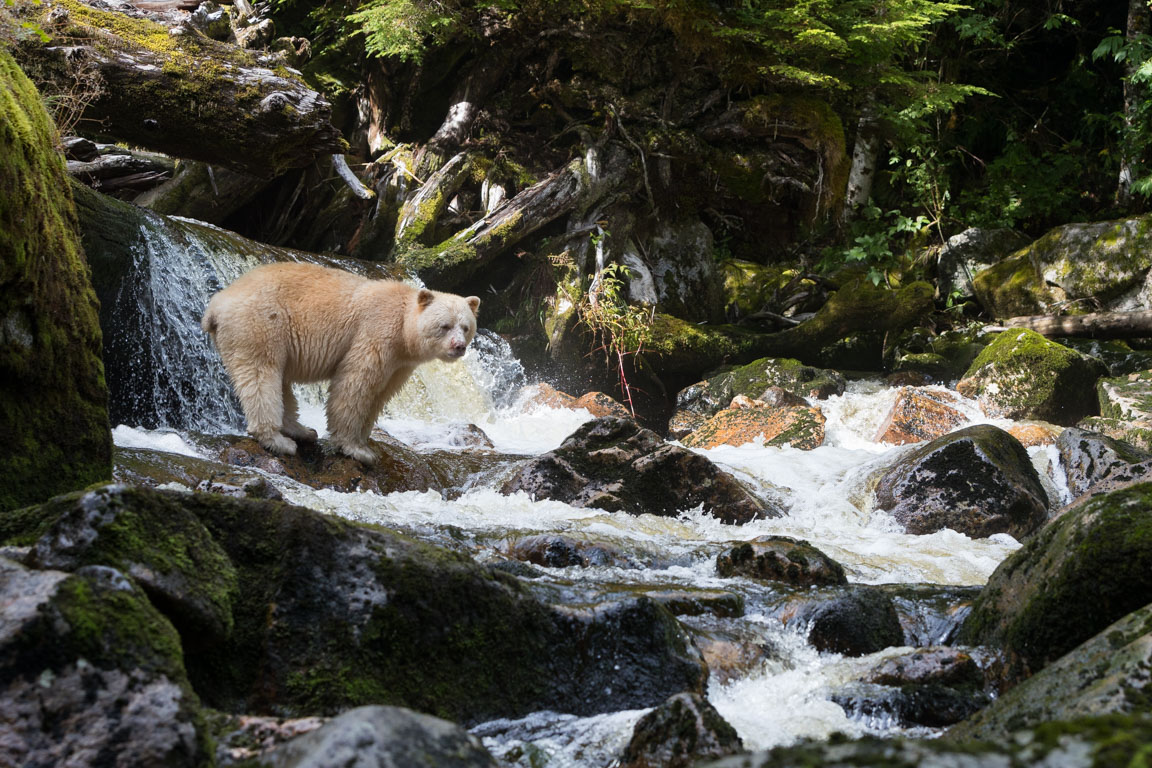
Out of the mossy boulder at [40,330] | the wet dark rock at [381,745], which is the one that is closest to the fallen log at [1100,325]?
the mossy boulder at [40,330]

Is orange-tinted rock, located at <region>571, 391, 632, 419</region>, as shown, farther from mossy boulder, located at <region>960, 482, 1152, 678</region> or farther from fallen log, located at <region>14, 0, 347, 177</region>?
mossy boulder, located at <region>960, 482, 1152, 678</region>

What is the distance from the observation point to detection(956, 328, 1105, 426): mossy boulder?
443 inches

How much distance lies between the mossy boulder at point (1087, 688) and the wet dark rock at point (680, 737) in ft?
2.20

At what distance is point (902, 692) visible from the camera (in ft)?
10.5

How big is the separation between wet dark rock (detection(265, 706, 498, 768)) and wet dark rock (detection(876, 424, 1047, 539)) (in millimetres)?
6316

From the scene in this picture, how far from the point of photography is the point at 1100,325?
12.9 m

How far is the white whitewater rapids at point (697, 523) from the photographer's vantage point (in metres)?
3.08

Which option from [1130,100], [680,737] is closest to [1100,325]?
[1130,100]

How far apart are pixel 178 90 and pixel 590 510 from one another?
6.09m

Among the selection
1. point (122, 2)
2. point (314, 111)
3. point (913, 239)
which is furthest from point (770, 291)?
point (122, 2)

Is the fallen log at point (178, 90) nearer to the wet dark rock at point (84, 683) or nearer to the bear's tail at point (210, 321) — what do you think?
the bear's tail at point (210, 321)

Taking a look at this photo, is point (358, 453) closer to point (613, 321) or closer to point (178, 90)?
point (178, 90)

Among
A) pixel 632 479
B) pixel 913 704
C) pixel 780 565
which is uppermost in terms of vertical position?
pixel 913 704

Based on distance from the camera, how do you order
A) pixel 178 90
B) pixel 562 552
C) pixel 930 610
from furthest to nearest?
pixel 178 90 < pixel 562 552 < pixel 930 610
